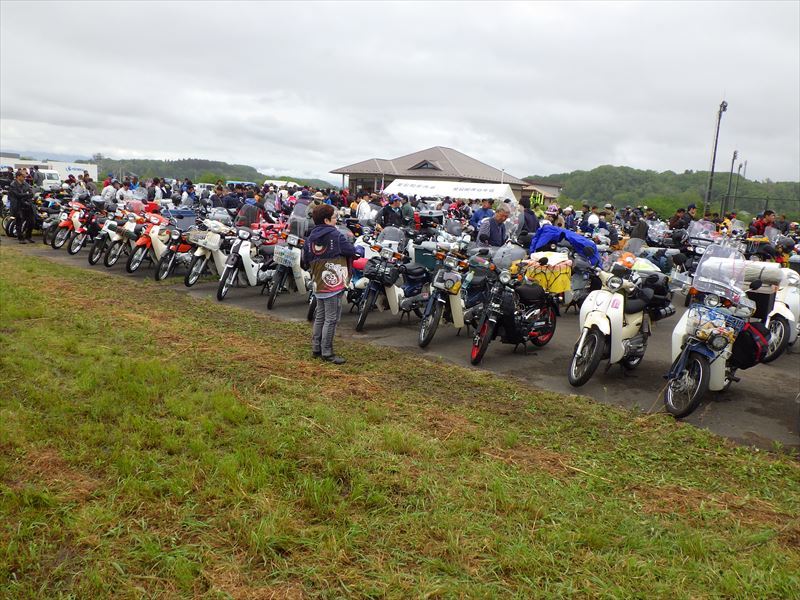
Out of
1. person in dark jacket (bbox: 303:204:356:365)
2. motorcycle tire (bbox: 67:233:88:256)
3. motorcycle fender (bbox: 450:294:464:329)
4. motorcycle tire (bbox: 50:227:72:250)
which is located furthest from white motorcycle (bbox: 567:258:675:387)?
motorcycle tire (bbox: 50:227:72:250)

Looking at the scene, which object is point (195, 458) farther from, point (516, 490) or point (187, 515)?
point (516, 490)

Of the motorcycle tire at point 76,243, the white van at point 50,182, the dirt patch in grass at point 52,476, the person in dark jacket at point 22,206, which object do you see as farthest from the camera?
the white van at point 50,182

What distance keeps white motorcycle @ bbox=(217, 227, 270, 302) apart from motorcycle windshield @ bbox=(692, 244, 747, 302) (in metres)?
6.96

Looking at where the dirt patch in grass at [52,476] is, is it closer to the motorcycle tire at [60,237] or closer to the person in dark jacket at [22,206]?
the motorcycle tire at [60,237]

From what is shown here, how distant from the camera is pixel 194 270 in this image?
1072 centimetres

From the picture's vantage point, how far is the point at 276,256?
30.8 feet

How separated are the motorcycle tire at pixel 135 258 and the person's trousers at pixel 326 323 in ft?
21.1

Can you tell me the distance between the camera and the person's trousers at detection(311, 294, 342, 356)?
6.48 metres

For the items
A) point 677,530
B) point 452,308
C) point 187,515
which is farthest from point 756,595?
point 452,308

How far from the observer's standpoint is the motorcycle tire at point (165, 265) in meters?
11.0

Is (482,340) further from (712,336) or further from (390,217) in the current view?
(390,217)

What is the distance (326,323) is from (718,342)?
384 cm

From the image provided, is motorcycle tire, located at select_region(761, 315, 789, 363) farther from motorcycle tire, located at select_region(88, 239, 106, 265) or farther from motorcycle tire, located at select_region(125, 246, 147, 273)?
motorcycle tire, located at select_region(88, 239, 106, 265)

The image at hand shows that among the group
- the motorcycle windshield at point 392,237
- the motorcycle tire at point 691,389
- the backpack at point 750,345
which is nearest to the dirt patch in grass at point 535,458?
the motorcycle tire at point 691,389
